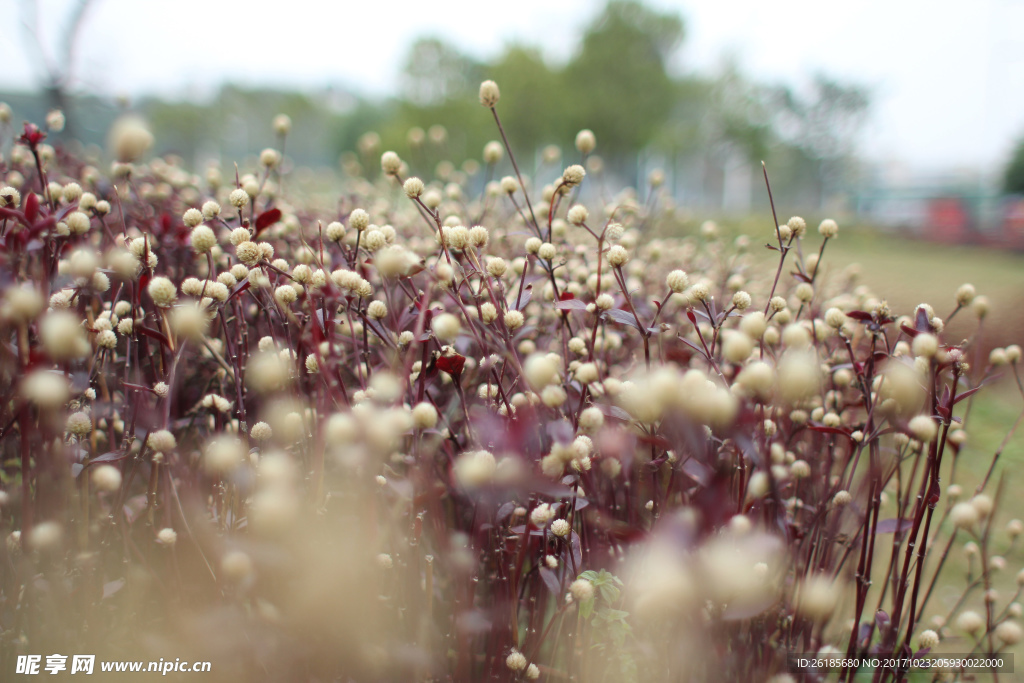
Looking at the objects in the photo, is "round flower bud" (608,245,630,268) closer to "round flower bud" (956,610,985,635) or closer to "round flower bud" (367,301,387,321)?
"round flower bud" (367,301,387,321)

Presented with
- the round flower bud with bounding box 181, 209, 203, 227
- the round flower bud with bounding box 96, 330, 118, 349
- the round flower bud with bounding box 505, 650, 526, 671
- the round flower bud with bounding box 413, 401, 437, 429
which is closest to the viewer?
the round flower bud with bounding box 413, 401, 437, 429

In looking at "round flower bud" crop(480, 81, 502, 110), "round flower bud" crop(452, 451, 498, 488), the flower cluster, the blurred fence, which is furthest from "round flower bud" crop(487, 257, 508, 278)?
the blurred fence

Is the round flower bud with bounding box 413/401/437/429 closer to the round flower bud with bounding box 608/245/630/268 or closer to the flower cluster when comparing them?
the flower cluster

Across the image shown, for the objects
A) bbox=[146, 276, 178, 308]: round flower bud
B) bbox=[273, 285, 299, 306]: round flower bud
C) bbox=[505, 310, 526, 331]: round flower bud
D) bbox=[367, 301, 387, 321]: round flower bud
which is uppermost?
bbox=[273, 285, 299, 306]: round flower bud

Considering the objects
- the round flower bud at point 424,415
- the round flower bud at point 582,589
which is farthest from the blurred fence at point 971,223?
the round flower bud at point 424,415

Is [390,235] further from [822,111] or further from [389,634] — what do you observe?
[822,111]

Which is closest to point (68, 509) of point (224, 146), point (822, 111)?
point (822, 111)

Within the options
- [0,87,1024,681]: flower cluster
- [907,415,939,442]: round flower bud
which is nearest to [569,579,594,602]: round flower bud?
[0,87,1024,681]: flower cluster

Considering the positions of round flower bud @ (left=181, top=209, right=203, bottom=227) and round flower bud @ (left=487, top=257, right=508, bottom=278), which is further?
round flower bud @ (left=181, top=209, right=203, bottom=227)

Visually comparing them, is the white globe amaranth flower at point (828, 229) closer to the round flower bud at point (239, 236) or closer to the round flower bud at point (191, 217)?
the round flower bud at point (239, 236)

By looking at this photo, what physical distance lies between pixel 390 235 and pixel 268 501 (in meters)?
0.64

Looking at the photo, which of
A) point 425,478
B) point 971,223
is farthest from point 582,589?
point 971,223

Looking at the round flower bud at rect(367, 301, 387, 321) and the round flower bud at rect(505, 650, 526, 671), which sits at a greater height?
the round flower bud at rect(367, 301, 387, 321)

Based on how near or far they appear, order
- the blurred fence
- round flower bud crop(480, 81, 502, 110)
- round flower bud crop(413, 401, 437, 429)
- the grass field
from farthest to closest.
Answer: the blurred fence → the grass field → round flower bud crop(480, 81, 502, 110) → round flower bud crop(413, 401, 437, 429)
